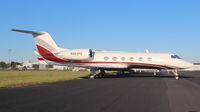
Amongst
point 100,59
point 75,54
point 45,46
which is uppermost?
point 45,46

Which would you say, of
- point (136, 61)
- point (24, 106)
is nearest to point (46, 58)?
point (136, 61)

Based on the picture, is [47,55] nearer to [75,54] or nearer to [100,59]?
[75,54]

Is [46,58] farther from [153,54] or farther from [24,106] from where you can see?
→ [24,106]

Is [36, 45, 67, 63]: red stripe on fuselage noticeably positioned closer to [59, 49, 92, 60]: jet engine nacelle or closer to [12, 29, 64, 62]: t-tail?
[12, 29, 64, 62]: t-tail

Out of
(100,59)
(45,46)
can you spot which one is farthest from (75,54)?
(45,46)

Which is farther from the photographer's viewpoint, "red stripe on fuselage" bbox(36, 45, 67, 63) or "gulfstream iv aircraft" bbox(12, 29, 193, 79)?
"red stripe on fuselage" bbox(36, 45, 67, 63)

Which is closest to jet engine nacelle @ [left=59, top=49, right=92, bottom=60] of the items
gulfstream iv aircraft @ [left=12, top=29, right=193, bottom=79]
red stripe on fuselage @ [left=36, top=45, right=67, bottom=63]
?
gulfstream iv aircraft @ [left=12, top=29, right=193, bottom=79]

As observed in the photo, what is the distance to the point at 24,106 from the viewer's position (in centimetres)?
1278

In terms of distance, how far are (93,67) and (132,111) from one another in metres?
32.1

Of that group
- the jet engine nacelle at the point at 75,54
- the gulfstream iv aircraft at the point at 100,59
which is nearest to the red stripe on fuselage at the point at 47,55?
the gulfstream iv aircraft at the point at 100,59

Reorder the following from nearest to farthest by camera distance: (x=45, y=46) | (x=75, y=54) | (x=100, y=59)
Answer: (x=75, y=54) → (x=45, y=46) → (x=100, y=59)

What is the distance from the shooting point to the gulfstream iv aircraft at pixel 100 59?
43800mm

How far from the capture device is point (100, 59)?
4538cm

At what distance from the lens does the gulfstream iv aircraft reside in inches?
1724
